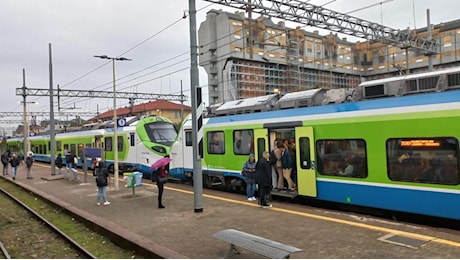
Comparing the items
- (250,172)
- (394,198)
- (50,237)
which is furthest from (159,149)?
(394,198)

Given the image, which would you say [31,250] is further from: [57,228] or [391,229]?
[391,229]

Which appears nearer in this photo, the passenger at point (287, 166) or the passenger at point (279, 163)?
the passenger at point (287, 166)

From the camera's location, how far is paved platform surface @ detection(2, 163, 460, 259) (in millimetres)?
6367

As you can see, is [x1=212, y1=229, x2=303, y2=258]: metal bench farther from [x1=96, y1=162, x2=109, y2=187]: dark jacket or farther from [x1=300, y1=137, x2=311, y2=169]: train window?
[x1=96, y1=162, x2=109, y2=187]: dark jacket

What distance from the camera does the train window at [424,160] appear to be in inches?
289

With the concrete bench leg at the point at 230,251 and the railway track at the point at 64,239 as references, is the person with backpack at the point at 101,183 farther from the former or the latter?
the concrete bench leg at the point at 230,251

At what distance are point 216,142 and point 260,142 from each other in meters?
2.35

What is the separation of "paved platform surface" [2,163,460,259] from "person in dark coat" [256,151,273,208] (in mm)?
395

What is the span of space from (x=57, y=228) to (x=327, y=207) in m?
6.86

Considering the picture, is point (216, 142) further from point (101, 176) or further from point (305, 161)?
point (305, 161)

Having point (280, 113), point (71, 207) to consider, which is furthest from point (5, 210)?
point (280, 113)

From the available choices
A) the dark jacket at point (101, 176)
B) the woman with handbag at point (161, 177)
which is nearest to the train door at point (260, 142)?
the woman with handbag at point (161, 177)

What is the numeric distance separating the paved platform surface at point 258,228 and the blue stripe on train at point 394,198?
0.35 meters

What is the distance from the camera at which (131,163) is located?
21.0m
